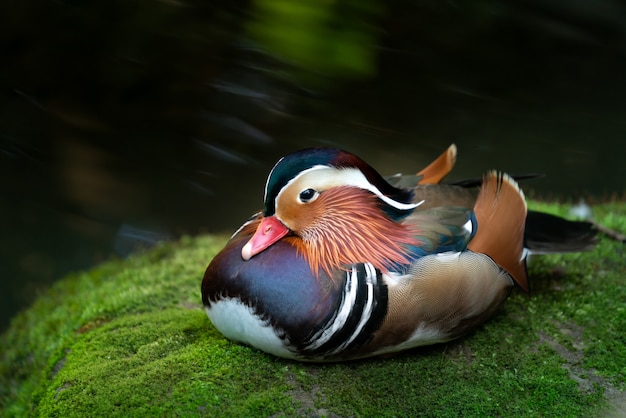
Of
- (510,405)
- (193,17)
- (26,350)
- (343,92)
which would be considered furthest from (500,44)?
(26,350)

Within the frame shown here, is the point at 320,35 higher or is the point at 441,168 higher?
the point at 320,35

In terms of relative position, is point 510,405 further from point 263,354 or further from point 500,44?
point 500,44

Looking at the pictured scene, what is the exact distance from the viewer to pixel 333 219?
7.10 feet

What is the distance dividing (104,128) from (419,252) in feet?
3.85

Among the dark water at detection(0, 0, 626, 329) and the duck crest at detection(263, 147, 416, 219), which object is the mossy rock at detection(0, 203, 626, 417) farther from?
the dark water at detection(0, 0, 626, 329)

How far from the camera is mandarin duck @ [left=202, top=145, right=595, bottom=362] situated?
205cm

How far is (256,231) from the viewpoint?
7.16 ft

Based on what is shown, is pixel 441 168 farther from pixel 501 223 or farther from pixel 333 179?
pixel 333 179

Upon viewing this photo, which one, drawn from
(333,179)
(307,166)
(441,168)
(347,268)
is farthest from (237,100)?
(441,168)

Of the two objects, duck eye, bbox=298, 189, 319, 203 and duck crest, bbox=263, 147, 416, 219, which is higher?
duck crest, bbox=263, 147, 416, 219

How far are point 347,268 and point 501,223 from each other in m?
0.64

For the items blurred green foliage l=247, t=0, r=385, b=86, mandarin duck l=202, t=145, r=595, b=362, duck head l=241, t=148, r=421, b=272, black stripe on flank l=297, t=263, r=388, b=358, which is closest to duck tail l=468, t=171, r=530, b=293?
mandarin duck l=202, t=145, r=595, b=362

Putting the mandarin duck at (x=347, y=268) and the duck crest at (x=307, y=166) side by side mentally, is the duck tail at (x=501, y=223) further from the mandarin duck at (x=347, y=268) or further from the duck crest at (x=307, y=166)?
the duck crest at (x=307, y=166)

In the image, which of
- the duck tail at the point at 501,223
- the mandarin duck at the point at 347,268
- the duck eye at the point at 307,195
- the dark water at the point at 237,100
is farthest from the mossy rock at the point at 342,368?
the dark water at the point at 237,100
